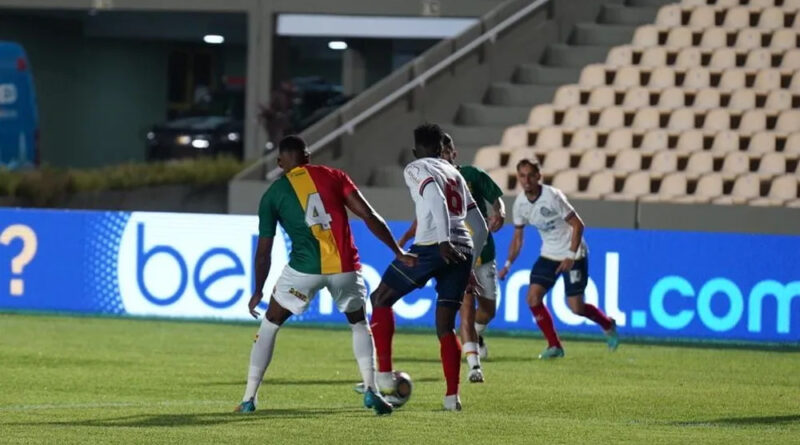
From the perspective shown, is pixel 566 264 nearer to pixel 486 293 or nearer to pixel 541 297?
pixel 541 297

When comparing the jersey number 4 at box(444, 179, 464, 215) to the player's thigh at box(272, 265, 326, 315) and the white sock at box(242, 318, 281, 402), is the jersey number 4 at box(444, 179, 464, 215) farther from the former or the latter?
the white sock at box(242, 318, 281, 402)

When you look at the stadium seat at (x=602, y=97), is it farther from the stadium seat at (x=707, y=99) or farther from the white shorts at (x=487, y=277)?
the white shorts at (x=487, y=277)

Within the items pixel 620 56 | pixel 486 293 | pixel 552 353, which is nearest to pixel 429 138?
pixel 486 293

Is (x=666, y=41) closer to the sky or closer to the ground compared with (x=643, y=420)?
closer to the sky

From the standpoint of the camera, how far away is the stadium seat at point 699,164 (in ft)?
85.6

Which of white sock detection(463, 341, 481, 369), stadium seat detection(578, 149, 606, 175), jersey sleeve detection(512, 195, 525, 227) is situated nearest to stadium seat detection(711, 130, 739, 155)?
stadium seat detection(578, 149, 606, 175)

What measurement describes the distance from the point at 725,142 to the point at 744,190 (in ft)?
4.15

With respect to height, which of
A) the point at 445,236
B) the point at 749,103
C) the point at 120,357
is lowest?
the point at 120,357

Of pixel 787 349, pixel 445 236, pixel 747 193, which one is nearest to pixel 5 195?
pixel 747 193

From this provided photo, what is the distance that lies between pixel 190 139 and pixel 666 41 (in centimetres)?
1338

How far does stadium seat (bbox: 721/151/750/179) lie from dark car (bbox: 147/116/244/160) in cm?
1477

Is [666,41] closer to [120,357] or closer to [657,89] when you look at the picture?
[657,89]

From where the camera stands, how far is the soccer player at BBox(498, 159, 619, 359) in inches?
648

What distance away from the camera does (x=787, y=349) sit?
19.0m
